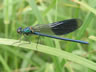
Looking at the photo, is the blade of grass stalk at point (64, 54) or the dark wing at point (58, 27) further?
the dark wing at point (58, 27)

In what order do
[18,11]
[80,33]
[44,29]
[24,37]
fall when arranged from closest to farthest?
[80,33], [44,29], [24,37], [18,11]

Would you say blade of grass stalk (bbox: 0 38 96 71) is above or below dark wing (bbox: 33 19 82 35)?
below

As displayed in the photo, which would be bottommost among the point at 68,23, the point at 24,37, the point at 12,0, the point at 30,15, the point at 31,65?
the point at 31,65

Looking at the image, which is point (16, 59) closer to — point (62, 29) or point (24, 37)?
point (24, 37)

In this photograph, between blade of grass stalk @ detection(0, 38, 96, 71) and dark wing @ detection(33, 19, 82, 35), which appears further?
dark wing @ detection(33, 19, 82, 35)

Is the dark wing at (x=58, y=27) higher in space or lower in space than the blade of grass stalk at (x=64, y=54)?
higher

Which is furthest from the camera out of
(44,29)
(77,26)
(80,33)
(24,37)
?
(24,37)

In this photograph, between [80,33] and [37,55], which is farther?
[37,55]

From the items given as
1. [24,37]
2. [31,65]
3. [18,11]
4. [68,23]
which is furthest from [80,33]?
[18,11]
